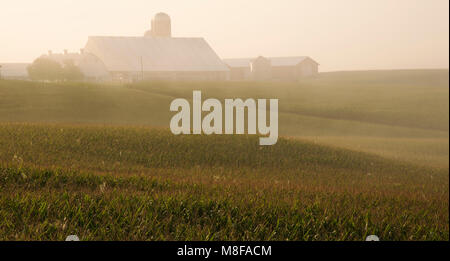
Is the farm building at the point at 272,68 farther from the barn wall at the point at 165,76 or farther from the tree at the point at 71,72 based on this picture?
the tree at the point at 71,72

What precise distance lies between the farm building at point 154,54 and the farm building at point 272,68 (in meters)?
29.7

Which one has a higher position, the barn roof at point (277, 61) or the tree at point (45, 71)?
the barn roof at point (277, 61)

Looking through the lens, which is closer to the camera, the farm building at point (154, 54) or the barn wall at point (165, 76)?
the barn wall at point (165, 76)

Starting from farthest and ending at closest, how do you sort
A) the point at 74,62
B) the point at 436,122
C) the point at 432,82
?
the point at 432,82 < the point at 74,62 < the point at 436,122

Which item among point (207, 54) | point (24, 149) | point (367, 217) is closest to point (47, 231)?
point (367, 217)

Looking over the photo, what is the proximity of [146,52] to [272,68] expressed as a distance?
52.0 metres

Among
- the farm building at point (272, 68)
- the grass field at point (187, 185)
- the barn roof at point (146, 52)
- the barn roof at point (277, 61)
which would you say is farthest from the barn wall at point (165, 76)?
the grass field at point (187, 185)

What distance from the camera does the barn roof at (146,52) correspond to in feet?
215

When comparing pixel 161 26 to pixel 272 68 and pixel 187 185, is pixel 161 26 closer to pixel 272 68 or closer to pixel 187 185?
pixel 272 68

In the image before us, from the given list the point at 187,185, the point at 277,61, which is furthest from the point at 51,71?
the point at 277,61
